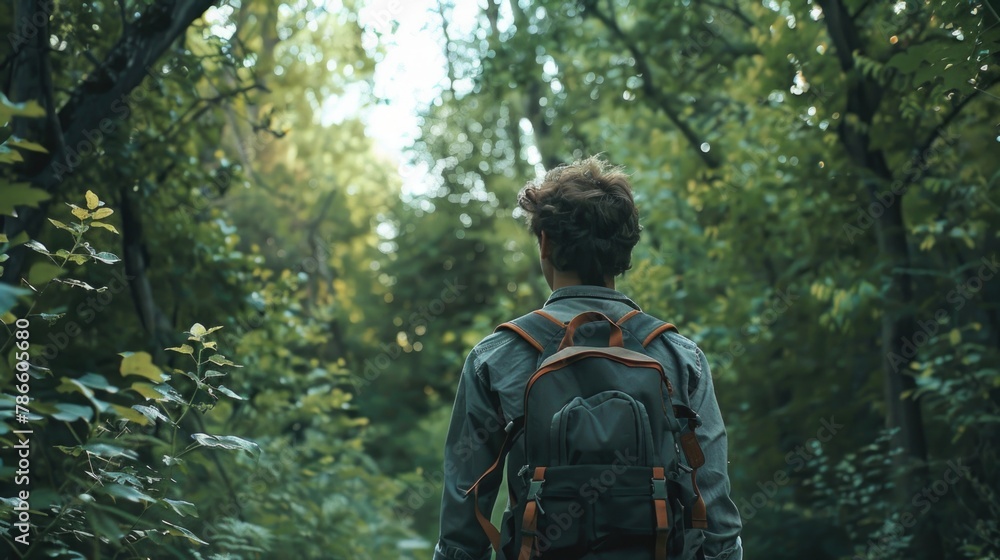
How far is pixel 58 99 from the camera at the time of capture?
522 cm

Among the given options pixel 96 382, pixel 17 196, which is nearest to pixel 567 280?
pixel 96 382

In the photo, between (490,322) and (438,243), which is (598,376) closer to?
(490,322)

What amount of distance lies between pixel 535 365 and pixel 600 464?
0.36 metres

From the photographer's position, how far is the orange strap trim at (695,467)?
2.46m

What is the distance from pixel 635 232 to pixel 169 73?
12.2 feet

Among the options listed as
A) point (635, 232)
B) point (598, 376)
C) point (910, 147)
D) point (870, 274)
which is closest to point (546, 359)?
point (598, 376)

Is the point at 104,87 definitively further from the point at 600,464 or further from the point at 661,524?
the point at 661,524

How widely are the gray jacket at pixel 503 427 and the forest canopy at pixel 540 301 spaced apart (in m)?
0.59

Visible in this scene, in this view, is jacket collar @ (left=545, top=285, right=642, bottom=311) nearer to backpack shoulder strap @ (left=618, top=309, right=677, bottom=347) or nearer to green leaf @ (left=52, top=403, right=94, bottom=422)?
backpack shoulder strap @ (left=618, top=309, right=677, bottom=347)

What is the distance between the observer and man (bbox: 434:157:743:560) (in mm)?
2527

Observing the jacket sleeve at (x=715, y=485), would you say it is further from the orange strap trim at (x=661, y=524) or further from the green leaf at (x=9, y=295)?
the green leaf at (x=9, y=295)

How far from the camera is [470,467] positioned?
2.54 meters

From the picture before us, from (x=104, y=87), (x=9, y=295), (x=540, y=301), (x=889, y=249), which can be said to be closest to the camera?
(x=9, y=295)

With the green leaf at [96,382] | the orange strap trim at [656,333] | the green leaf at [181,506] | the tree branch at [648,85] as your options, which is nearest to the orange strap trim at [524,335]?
the orange strap trim at [656,333]
